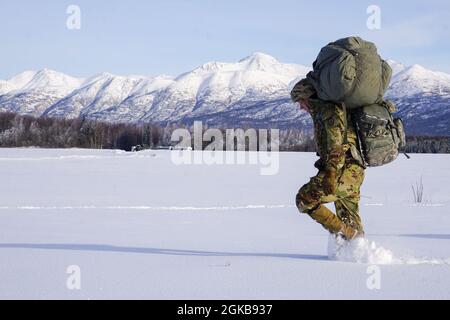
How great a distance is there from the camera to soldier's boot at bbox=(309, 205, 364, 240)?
371 cm

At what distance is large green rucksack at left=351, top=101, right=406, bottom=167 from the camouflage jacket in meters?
0.05

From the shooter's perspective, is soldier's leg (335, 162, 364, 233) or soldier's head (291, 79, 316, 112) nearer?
soldier's leg (335, 162, 364, 233)

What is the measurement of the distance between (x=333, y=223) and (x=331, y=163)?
1.52 ft

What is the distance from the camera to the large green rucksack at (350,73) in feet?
11.2

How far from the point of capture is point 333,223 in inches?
147

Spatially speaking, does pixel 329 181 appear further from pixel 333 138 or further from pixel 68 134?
pixel 68 134

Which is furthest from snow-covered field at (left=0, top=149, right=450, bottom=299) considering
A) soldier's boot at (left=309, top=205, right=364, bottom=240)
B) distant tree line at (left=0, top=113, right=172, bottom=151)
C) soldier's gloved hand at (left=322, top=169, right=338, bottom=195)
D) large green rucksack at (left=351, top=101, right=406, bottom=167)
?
distant tree line at (left=0, top=113, right=172, bottom=151)

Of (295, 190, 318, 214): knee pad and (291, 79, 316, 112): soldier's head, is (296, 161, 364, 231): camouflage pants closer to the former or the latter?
(295, 190, 318, 214): knee pad

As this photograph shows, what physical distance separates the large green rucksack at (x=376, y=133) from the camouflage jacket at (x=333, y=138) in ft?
0.18

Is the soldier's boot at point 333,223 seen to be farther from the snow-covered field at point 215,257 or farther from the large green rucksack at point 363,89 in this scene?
the large green rucksack at point 363,89

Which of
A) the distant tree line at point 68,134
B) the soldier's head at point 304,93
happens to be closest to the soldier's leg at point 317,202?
the soldier's head at point 304,93

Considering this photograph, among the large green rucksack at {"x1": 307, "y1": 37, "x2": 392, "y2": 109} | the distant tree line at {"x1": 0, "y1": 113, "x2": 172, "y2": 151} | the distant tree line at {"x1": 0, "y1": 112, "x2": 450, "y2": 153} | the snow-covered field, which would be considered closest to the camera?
the snow-covered field
